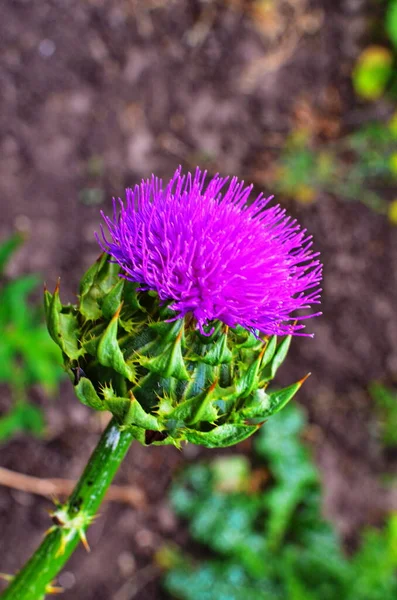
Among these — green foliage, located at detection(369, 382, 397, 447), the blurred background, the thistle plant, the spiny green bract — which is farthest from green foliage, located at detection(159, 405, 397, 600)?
the spiny green bract

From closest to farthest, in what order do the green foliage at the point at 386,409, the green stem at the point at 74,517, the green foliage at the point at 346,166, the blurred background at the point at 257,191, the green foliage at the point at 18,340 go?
the green stem at the point at 74,517, the green foliage at the point at 18,340, the blurred background at the point at 257,191, the green foliage at the point at 386,409, the green foliage at the point at 346,166

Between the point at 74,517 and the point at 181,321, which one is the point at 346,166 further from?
the point at 74,517

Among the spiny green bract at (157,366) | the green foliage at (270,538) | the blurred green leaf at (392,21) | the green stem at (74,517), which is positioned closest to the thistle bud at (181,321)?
the spiny green bract at (157,366)

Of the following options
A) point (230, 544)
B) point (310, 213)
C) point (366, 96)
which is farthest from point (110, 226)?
point (366, 96)

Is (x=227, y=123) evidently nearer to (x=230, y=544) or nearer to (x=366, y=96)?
(x=366, y=96)

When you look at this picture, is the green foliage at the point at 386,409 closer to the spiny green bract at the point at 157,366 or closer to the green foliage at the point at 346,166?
the green foliage at the point at 346,166

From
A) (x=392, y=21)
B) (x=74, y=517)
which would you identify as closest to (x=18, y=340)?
(x=74, y=517)

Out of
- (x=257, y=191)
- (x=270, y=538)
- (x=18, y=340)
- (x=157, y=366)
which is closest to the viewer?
(x=157, y=366)
